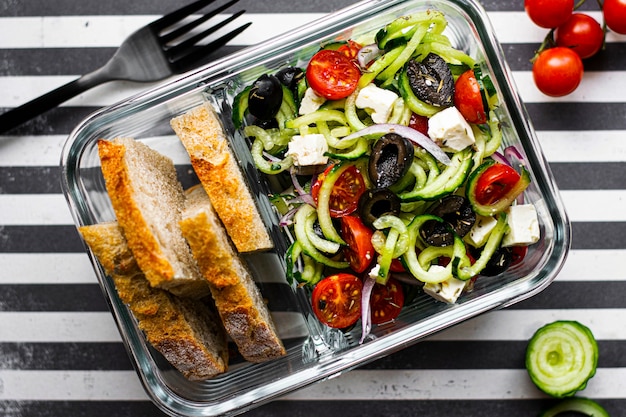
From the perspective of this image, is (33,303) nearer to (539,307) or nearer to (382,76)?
(382,76)

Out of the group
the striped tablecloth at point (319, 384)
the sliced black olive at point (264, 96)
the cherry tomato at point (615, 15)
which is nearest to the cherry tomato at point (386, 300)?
the striped tablecloth at point (319, 384)

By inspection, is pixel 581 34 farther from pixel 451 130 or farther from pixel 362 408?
pixel 362 408

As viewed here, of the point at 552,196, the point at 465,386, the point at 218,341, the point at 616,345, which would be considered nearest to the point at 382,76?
the point at 552,196

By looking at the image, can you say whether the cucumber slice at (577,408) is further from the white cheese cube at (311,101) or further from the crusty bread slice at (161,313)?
the white cheese cube at (311,101)

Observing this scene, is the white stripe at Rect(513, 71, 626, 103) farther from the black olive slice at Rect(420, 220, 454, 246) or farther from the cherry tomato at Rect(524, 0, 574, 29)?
the black olive slice at Rect(420, 220, 454, 246)

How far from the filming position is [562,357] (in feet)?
7.84

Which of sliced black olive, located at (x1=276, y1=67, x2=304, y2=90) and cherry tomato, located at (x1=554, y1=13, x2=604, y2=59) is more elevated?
sliced black olive, located at (x1=276, y1=67, x2=304, y2=90)

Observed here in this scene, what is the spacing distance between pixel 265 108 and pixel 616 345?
5.69 feet

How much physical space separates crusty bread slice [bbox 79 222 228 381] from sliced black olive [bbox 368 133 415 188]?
796mm

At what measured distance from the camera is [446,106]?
2008mm

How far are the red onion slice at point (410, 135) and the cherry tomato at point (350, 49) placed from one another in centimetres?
28

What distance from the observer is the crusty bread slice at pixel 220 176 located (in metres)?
2.00

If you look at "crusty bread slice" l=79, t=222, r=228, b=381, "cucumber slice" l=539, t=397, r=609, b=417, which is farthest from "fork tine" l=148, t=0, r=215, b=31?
"cucumber slice" l=539, t=397, r=609, b=417

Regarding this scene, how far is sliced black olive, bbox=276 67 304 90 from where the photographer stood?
2.12 metres
